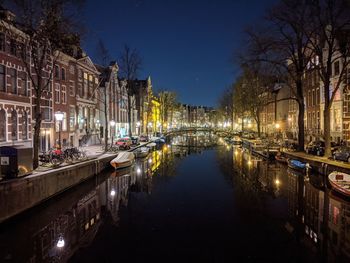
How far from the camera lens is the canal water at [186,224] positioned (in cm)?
1289

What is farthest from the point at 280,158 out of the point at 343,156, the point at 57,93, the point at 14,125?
the point at 14,125

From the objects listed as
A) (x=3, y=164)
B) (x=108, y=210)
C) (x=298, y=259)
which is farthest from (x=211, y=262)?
(x=3, y=164)

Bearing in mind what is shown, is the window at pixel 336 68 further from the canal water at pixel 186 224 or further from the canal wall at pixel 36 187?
the canal wall at pixel 36 187

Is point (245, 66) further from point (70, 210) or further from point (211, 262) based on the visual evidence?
point (211, 262)

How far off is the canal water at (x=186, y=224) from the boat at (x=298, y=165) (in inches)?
93.0

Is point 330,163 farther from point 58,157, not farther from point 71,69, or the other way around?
point 71,69

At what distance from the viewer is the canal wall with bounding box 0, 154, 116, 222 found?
16047mm

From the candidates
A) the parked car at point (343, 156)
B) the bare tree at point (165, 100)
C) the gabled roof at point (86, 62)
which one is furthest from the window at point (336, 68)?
the bare tree at point (165, 100)

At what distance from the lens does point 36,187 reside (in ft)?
62.4

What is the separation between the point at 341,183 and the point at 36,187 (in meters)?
18.1

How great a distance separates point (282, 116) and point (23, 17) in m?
62.9

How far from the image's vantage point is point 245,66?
34.7 m

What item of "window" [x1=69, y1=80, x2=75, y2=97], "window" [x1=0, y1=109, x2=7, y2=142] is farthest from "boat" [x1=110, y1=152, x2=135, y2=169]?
"window" [x1=69, y1=80, x2=75, y2=97]

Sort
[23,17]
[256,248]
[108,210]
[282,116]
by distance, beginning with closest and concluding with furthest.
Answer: [256,248] → [108,210] → [23,17] → [282,116]
